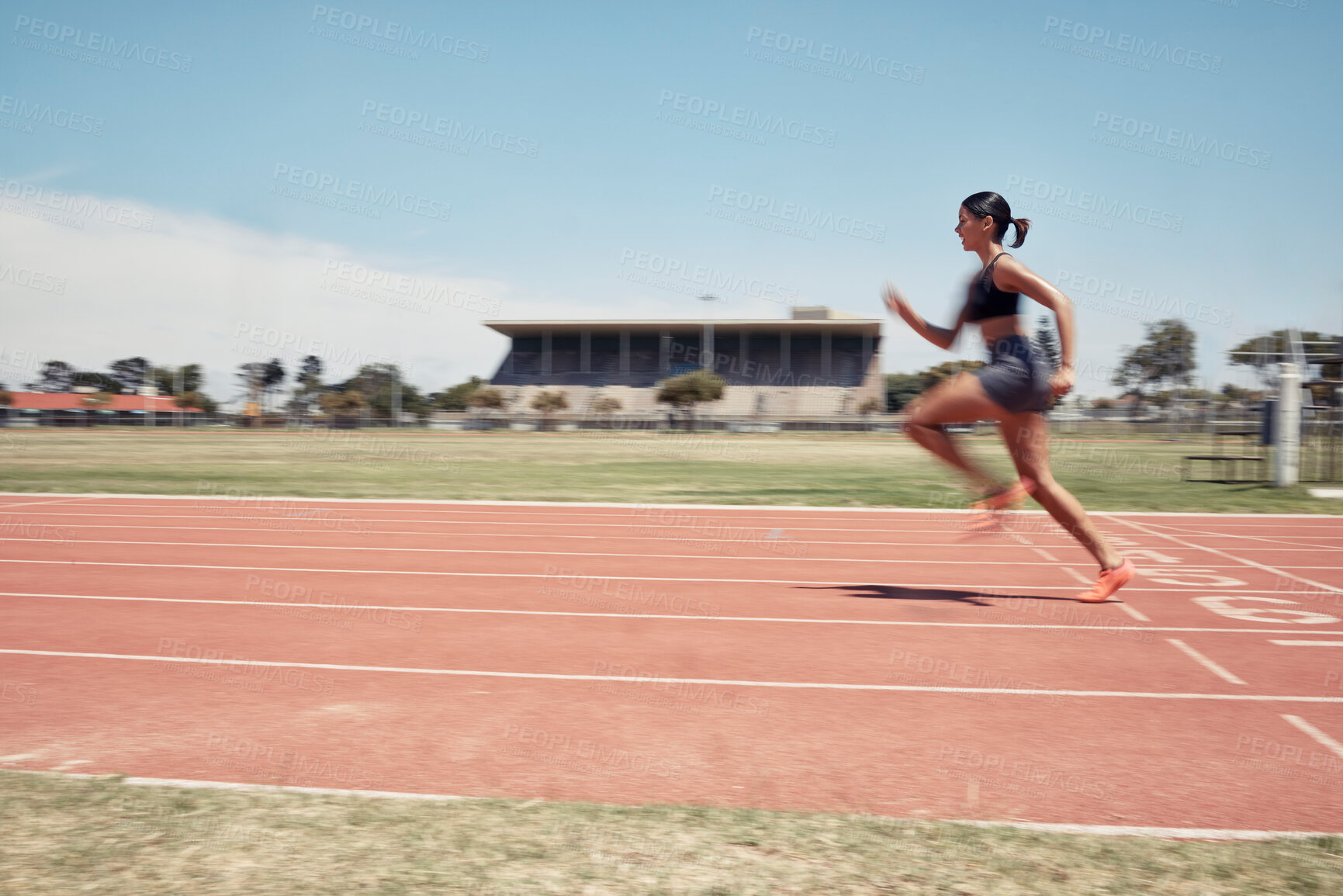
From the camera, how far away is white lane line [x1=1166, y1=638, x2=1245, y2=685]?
4.56 meters

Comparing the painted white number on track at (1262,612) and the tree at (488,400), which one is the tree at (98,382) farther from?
the painted white number on track at (1262,612)

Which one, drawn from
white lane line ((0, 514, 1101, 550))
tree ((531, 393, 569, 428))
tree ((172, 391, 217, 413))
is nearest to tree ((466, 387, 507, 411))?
tree ((531, 393, 569, 428))

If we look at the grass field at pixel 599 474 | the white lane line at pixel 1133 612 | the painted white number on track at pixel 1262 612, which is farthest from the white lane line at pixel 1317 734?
the grass field at pixel 599 474

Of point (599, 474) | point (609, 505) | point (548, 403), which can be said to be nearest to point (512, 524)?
point (609, 505)

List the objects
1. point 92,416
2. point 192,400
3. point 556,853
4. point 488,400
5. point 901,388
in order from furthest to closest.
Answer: point 901,388 → point 192,400 → point 488,400 → point 92,416 → point 556,853

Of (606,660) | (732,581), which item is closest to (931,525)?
(732,581)

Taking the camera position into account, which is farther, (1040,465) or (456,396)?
(456,396)

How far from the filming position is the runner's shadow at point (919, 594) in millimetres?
6543

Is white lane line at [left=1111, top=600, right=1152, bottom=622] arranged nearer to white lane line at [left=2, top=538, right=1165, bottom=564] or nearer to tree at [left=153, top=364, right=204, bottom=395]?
white lane line at [left=2, top=538, right=1165, bottom=564]

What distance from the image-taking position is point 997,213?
555 centimetres

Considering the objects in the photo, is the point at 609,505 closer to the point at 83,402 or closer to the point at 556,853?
the point at 556,853

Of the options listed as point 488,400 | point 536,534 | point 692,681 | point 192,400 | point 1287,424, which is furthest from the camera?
point 192,400

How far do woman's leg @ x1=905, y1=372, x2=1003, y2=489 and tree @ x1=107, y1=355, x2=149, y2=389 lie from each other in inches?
5484

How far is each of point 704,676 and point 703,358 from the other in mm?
78874
